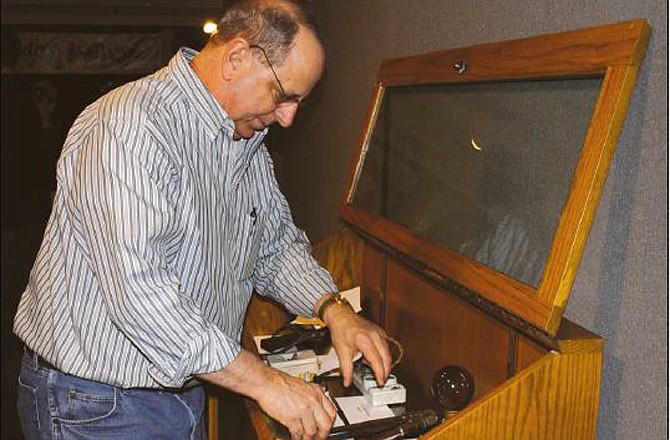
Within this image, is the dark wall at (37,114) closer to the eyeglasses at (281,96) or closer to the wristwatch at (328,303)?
the wristwatch at (328,303)

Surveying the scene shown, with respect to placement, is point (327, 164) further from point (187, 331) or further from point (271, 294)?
point (187, 331)

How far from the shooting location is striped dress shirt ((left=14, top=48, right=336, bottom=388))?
1178 mm

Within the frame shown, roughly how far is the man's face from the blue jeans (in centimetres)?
60

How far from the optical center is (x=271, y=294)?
1795 millimetres

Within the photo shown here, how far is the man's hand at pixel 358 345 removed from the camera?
1483mm

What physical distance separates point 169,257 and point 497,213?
25.4 inches

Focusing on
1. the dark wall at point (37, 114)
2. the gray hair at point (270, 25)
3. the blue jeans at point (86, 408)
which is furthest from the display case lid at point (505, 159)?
the dark wall at point (37, 114)

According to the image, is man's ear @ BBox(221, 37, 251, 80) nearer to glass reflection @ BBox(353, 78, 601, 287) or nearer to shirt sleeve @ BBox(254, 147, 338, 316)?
shirt sleeve @ BBox(254, 147, 338, 316)

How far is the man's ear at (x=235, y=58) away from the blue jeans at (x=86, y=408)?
67 centimetres

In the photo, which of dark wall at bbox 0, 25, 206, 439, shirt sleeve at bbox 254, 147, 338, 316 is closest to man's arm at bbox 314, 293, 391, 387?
shirt sleeve at bbox 254, 147, 338, 316

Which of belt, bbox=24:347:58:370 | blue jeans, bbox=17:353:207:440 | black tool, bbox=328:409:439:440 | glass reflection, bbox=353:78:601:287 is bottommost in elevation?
blue jeans, bbox=17:353:207:440

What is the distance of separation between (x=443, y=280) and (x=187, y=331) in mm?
543

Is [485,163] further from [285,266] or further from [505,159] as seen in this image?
[285,266]

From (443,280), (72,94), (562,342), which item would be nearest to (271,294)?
(443,280)
